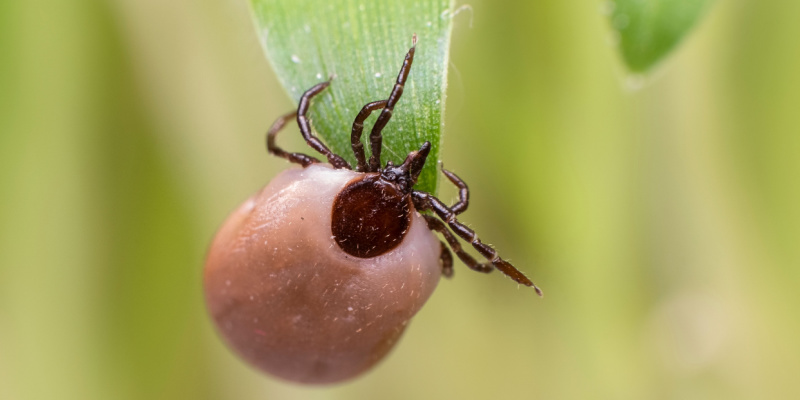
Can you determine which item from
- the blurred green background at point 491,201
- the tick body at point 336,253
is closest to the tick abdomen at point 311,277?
the tick body at point 336,253

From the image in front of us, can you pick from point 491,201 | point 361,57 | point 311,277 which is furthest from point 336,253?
point 491,201

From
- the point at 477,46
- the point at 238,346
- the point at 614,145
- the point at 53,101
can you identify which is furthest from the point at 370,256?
the point at 53,101

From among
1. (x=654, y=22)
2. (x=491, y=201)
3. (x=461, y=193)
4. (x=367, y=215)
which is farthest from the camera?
(x=491, y=201)

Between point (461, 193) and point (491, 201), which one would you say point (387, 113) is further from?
point (491, 201)

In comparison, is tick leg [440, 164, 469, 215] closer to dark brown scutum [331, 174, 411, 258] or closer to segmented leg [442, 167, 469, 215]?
segmented leg [442, 167, 469, 215]

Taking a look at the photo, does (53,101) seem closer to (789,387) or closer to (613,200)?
(613,200)

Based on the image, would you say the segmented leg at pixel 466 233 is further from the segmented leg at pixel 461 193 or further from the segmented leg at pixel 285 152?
the segmented leg at pixel 285 152
